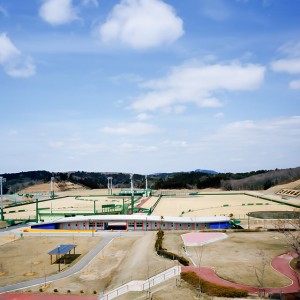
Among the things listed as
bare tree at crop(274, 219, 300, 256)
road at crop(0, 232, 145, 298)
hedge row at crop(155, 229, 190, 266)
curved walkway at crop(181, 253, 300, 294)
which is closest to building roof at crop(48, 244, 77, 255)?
road at crop(0, 232, 145, 298)

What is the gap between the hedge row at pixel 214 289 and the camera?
72.0 ft

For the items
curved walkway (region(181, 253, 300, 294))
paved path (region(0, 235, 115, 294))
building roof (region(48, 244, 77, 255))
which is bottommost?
paved path (region(0, 235, 115, 294))

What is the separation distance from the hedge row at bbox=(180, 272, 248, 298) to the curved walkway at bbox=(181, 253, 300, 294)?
119 centimetres

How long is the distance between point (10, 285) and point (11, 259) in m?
9.13

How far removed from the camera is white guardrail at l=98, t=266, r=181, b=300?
80.0 ft

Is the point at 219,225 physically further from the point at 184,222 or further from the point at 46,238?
the point at 46,238

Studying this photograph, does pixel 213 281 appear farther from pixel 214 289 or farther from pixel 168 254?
pixel 168 254

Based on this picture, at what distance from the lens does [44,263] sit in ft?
111

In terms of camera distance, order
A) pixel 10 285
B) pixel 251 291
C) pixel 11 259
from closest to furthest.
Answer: pixel 251 291 < pixel 10 285 < pixel 11 259

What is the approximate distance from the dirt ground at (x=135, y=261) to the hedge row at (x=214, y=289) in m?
0.68

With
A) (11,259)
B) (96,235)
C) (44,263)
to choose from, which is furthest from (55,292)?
(96,235)

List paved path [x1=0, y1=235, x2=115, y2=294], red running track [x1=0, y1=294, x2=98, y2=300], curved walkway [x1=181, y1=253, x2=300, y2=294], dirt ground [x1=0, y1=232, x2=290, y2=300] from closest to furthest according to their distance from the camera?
curved walkway [x1=181, y1=253, x2=300, y2=294], red running track [x1=0, y1=294, x2=98, y2=300], dirt ground [x1=0, y1=232, x2=290, y2=300], paved path [x1=0, y1=235, x2=115, y2=294]

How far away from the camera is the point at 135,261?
106ft

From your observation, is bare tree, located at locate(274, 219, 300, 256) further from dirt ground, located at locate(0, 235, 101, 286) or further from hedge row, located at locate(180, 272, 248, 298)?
dirt ground, located at locate(0, 235, 101, 286)
